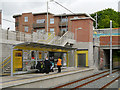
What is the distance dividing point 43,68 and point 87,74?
7.33 meters

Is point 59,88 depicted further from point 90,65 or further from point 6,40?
point 90,65

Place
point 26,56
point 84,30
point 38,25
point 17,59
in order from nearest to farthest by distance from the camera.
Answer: point 17,59 → point 26,56 → point 84,30 → point 38,25

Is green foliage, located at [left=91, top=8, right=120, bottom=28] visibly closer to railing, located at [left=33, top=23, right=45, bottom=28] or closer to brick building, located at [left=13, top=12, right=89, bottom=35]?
brick building, located at [left=13, top=12, right=89, bottom=35]

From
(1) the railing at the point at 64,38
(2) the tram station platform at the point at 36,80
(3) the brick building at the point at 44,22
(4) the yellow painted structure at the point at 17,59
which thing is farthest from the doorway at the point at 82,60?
(3) the brick building at the point at 44,22

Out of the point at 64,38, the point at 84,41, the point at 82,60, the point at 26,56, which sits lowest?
the point at 82,60

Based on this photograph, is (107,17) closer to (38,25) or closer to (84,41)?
(38,25)

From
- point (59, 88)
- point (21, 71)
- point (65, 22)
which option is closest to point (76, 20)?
point (21, 71)

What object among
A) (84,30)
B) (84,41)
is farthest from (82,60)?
(84,30)

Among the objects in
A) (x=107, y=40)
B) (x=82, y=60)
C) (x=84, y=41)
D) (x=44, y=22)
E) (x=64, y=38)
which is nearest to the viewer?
(x=64, y=38)

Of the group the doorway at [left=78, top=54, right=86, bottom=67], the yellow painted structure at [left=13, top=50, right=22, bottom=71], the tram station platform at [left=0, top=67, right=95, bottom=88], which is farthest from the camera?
the doorway at [left=78, top=54, right=86, bottom=67]

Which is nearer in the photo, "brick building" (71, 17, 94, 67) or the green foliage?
"brick building" (71, 17, 94, 67)

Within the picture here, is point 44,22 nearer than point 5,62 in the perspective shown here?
No

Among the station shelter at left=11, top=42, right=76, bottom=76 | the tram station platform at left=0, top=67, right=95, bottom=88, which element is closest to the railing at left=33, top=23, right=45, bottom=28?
the station shelter at left=11, top=42, right=76, bottom=76

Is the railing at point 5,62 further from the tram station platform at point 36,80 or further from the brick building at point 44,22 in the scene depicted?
the brick building at point 44,22
